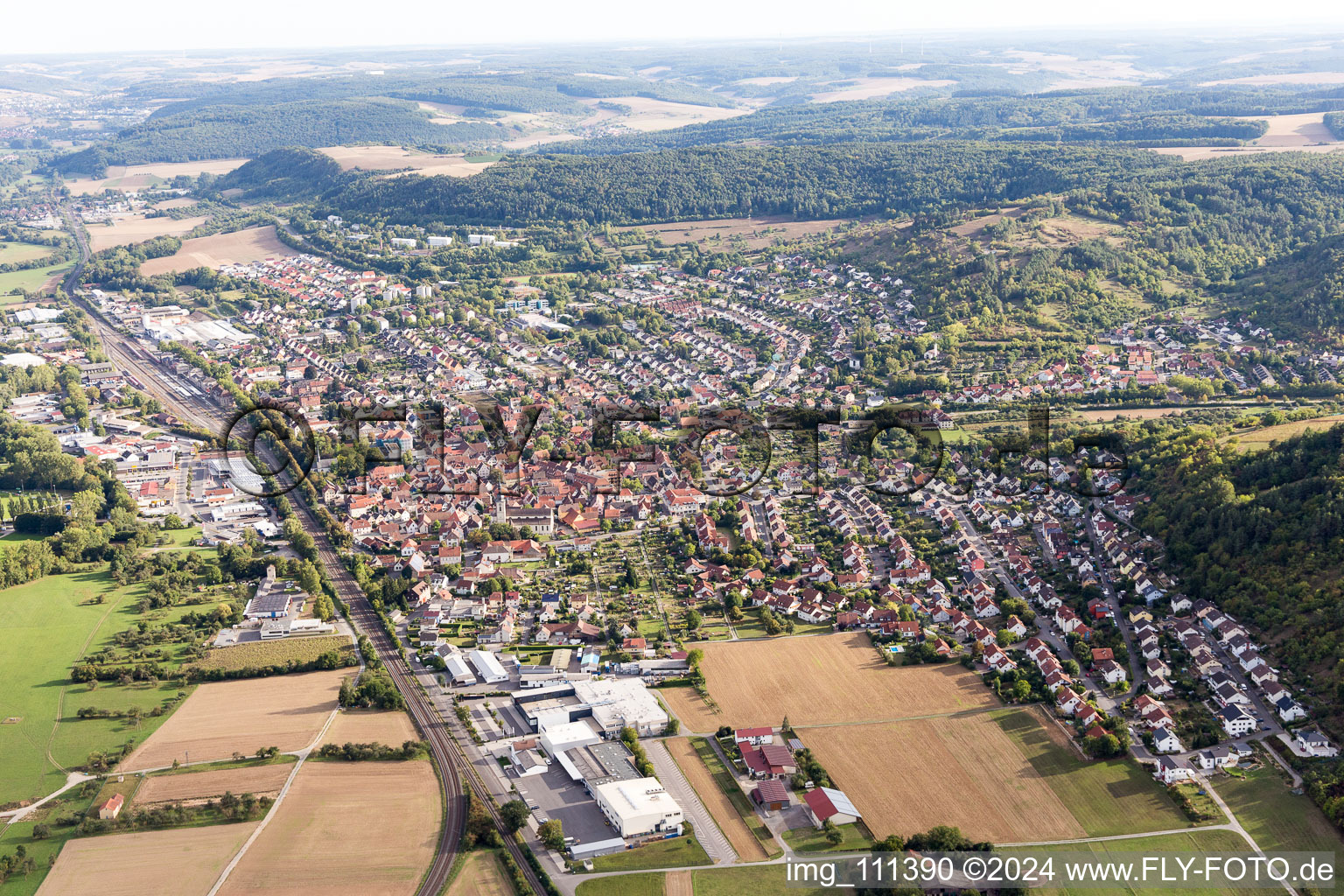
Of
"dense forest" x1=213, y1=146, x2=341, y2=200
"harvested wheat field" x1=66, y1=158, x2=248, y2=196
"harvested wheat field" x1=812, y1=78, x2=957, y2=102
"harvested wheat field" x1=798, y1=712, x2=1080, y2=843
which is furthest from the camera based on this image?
"harvested wheat field" x1=812, y1=78, x2=957, y2=102

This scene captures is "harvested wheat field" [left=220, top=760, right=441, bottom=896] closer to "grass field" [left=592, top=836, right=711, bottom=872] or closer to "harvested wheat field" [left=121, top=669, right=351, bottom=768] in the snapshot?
"harvested wheat field" [left=121, top=669, right=351, bottom=768]

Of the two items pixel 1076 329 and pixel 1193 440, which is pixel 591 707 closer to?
pixel 1193 440

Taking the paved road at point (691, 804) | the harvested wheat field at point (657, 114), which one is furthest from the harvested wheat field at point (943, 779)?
the harvested wheat field at point (657, 114)

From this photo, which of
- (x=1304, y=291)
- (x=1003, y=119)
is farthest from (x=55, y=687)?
(x=1003, y=119)

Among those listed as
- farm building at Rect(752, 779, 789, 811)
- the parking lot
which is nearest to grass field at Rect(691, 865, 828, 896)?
farm building at Rect(752, 779, 789, 811)

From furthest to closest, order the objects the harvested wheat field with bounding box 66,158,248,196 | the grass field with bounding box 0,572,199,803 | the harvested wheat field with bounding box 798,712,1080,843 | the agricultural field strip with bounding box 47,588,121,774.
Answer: the harvested wheat field with bounding box 66,158,248,196 < the agricultural field strip with bounding box 47,588,121,774 < the grass field with bounding box 0,572,199,803 < the harvested wheat field with bounding box 798,712,1080,843

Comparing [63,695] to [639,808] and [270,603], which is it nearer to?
[270,603]

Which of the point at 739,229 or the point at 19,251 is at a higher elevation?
the point at 739,229

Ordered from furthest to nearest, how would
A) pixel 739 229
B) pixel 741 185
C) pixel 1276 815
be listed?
pixel 741 185
pixel 739 229
pixel 1276 815
